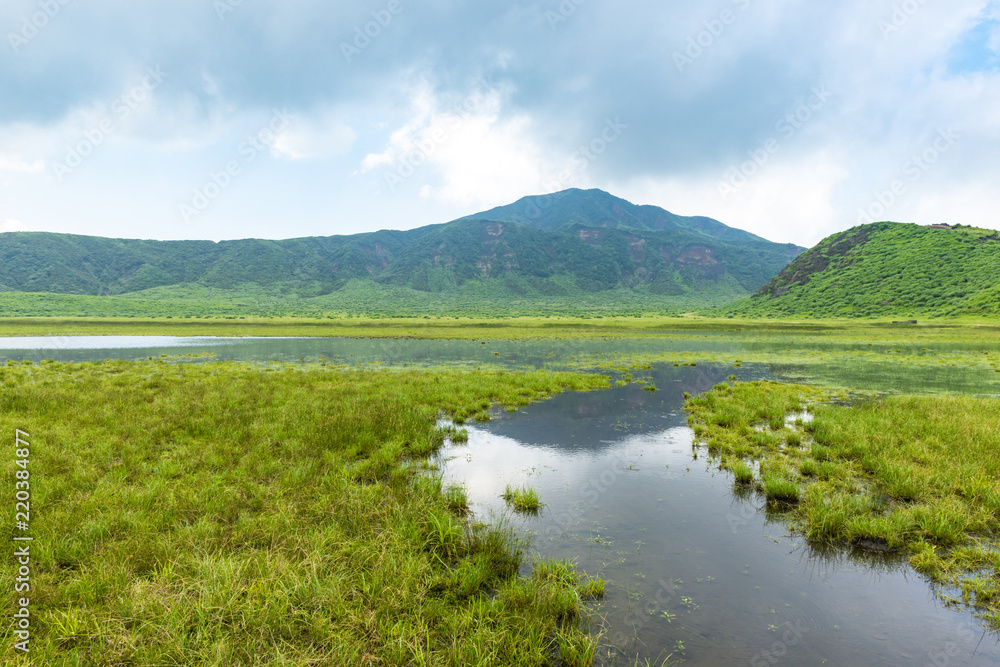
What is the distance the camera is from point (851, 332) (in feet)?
298

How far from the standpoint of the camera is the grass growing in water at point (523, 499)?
37.9 feet

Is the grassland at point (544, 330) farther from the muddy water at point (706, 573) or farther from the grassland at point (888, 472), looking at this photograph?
the muddy water at point (706, 573)

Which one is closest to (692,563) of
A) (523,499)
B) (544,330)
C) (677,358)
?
(523,499)

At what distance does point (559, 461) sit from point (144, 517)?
12183mm

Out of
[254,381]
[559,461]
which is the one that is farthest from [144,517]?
[254,381]

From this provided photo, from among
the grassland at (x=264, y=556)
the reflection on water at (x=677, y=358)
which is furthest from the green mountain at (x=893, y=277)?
the grassland at (x=264, y=556)

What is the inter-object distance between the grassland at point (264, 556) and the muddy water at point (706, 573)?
3.61ft

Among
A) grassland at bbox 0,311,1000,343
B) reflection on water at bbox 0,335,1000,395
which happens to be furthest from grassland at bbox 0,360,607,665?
grassland at bbox 0,311,1000,343

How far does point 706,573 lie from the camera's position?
8469 mm

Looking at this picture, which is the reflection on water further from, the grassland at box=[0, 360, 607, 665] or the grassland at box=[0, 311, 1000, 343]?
the grassland at box=[0, 360, 607, 665]

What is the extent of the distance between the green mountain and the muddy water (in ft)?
488

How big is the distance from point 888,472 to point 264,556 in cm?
1734

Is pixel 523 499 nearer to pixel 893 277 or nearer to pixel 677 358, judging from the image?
pixel 677 358

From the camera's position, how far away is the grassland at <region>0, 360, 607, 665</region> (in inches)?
227
